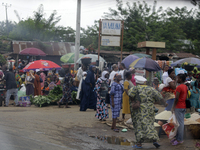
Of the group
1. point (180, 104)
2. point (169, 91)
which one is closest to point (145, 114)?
point (180, 104)

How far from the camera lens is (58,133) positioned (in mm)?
7125

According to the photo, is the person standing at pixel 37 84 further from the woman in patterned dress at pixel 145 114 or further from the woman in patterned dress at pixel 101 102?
the woman in patterned dress at pixel 145 114

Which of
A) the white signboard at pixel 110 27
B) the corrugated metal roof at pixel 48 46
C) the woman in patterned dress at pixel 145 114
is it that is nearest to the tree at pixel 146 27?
the corrugated metal roof at pixel 48 46

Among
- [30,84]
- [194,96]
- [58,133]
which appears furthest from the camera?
[30,84]

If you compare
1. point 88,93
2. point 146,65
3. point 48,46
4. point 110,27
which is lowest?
point 88,93

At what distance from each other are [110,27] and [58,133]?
8.18m

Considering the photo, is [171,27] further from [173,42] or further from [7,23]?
[7,23]

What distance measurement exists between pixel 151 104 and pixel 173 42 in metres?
26.3

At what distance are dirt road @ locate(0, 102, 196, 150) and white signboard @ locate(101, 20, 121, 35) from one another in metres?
5.80

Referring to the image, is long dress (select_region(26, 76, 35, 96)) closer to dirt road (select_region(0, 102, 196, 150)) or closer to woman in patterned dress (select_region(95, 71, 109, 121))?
dirt road (select_region(0, 102, 196, 150))

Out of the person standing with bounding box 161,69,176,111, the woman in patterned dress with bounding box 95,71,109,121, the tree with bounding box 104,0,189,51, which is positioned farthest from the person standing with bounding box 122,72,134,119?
the tree with bounding box 104,0,189,51

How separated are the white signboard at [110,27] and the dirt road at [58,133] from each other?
229 inches

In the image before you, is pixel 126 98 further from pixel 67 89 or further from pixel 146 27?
pixel 146 27

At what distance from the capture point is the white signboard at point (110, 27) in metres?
13.9
